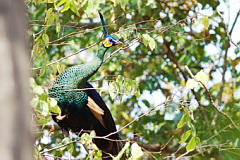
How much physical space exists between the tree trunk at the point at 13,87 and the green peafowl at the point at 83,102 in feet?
7.57

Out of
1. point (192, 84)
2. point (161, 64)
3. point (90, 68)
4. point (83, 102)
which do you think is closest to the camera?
point (192, 84)

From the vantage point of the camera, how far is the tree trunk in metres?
0.89

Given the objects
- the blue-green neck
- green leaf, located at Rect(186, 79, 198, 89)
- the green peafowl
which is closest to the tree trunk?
green leaf, located at Rect(186, 79, 198, 89)

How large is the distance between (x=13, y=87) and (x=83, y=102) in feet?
8.57

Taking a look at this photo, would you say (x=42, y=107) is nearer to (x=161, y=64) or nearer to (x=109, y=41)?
(x=109, y=41)

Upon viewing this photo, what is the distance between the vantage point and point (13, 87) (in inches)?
35.8

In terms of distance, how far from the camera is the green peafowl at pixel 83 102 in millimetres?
3377

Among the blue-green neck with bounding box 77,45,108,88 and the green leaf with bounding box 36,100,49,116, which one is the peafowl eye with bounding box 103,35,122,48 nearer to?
the blue-green neck with bounding box 77,45,108,88

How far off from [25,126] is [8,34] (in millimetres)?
170

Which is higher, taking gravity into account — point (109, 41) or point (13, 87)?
point (13, 87)

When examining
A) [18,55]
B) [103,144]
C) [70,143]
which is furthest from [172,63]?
[18,55]

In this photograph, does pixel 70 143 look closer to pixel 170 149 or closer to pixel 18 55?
pixel 18 55

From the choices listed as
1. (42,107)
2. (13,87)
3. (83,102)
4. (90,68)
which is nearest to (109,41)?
(90,68)

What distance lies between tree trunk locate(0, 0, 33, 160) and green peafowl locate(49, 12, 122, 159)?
2306 mm
